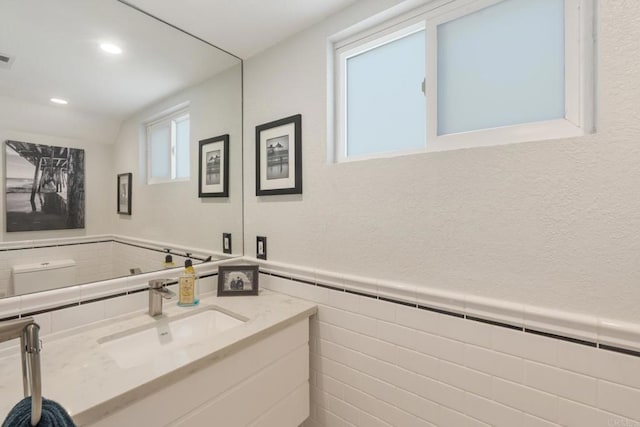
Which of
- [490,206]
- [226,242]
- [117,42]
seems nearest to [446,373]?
[490,206]

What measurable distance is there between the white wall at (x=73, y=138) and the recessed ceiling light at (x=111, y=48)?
1.03 feet

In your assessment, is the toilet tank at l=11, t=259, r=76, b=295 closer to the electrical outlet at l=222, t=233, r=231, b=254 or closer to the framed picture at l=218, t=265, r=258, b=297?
the framed picture at l=218, t=265, r=258, b=297

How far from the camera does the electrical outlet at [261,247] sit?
1.67m

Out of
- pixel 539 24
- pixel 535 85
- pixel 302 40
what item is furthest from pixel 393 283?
pixel 302 40

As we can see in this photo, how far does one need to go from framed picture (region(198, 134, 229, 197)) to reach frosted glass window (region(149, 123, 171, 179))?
0.60 feet

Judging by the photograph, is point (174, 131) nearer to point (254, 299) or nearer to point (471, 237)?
point (254, 299)

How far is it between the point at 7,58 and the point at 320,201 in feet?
4.25

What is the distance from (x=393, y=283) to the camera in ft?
3.89

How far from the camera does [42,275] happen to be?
109 centimetres

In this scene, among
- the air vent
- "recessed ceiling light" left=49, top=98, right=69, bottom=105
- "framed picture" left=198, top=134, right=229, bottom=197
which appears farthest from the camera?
"framed picture" left=198, top=134, right=229, bottom=197

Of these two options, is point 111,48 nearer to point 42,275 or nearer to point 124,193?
point 124,193

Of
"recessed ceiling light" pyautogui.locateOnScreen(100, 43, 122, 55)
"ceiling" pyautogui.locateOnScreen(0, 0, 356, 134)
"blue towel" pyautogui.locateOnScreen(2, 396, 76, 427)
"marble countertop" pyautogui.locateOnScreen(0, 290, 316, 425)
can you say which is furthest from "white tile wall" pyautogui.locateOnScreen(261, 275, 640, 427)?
"recessed ceiling light" pyautogui.locateOnScreen(100, 43, 122, 55)

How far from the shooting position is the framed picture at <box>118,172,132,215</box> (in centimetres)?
136

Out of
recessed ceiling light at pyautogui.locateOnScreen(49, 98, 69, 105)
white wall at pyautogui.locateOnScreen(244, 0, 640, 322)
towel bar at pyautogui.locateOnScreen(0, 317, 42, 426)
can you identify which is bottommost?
towel bar at pyautogui.locateOnScreen(0, 317, 42, 426)
